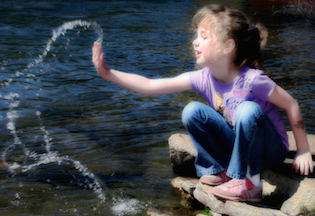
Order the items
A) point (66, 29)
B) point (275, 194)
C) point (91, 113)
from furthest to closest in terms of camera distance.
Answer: point (66, 29) → point (91, 113) → point (275, 194)

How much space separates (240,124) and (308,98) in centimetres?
333

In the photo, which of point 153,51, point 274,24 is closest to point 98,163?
point 153,51

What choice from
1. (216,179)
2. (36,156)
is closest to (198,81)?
(216,179)

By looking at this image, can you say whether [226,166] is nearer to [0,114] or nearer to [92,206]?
[92,206]

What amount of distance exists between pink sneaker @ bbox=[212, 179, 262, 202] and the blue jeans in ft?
0.23

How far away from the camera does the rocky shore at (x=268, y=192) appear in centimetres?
215

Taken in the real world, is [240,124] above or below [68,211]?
above

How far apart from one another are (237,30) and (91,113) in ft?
8.91

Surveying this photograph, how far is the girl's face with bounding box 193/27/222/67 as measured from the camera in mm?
2250

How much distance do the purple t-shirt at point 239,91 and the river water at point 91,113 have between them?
79cm

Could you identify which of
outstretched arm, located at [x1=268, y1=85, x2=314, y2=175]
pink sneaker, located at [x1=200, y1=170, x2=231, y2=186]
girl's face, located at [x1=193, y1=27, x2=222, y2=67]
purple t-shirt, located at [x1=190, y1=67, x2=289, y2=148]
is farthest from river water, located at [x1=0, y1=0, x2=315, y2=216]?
girl's face, located at [x1=193, y1=27, x2=222, y2=67]

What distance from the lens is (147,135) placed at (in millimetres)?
3891

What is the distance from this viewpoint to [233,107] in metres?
2.32

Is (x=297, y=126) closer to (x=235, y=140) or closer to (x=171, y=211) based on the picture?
(x=235, y=140)
